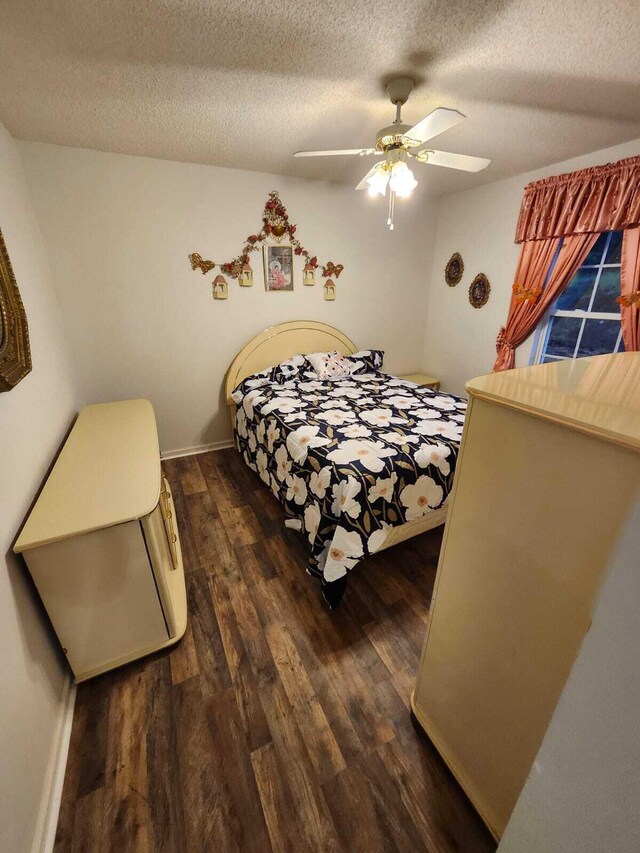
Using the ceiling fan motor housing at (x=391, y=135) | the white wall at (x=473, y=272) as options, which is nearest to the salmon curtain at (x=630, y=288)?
the white wall at (x=473, y=272)

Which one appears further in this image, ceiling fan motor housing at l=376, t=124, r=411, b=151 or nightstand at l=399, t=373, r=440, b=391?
nightstand at l=399, t=373, r=440, b=391

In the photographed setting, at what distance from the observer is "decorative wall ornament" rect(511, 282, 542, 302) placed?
9.00 feet

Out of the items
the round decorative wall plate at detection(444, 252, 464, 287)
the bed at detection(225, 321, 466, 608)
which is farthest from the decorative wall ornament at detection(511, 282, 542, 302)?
the bed at detection(225, 321, 466, 608)

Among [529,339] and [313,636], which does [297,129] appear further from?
[313,636]

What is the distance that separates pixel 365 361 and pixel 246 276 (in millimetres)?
1366

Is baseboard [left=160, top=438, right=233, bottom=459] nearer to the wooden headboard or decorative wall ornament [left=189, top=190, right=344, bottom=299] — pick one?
the wooden headboard

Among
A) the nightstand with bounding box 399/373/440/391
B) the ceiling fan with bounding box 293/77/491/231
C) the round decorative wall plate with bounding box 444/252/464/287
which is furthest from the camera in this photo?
the nightstand with bounding box 399/373/440/391

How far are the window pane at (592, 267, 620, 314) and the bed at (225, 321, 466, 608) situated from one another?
125 cm

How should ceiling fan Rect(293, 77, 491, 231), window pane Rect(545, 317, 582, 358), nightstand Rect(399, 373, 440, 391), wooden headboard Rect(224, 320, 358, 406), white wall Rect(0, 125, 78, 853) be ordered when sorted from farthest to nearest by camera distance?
nightstand Rect(399, 373, 440, 391), wooden headboard Rect(224, 320, 358, 406), window pane Rect(545, 317, 582, 358), ceiling fan Rect(293, 77, 491, 231), white wall Rect(0, 125, 78, 853)

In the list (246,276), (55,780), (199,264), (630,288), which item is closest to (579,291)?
(630,288)

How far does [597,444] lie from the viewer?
586 millimetres

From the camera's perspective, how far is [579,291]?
2639 millimetres

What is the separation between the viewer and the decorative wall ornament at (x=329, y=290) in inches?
130

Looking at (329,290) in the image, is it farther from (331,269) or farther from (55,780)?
(55,780)
